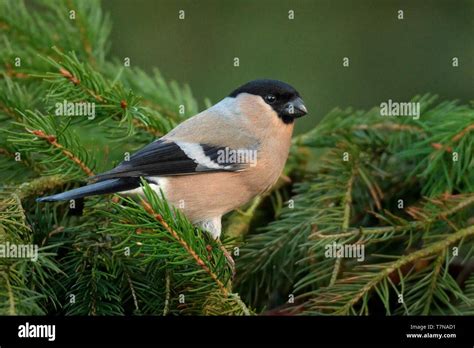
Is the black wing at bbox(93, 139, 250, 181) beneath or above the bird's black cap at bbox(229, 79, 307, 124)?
beneath

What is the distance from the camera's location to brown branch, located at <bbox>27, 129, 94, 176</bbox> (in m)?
2.29

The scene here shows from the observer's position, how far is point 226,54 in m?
4.60

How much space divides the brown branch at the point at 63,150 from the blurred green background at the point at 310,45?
1996mm

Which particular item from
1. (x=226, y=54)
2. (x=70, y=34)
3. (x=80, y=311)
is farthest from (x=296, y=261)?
(x=226, y=54)

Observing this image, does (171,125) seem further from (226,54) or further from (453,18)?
(453,18)

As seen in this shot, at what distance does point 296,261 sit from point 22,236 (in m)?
1.04
